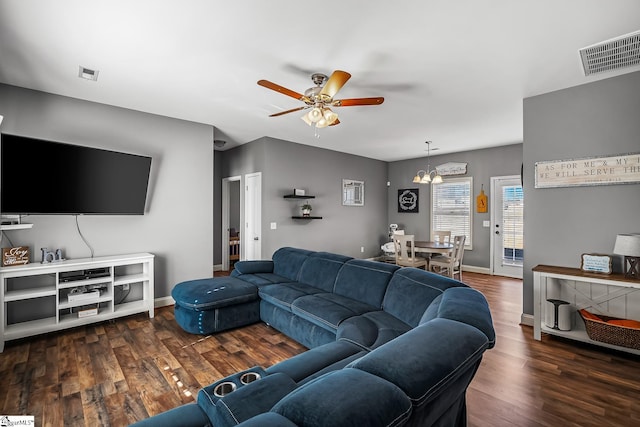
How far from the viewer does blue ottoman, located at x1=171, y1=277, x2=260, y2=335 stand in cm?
313

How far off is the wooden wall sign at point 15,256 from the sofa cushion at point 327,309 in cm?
292

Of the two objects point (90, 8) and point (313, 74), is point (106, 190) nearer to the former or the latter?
point (90, 8)

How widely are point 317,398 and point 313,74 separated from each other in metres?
2.80

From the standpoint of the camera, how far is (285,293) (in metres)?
3.15

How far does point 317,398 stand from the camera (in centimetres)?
85

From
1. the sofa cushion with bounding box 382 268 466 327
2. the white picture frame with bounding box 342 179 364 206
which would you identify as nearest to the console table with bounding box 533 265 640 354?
the sofa cushion with bounding box 382 268 466 327

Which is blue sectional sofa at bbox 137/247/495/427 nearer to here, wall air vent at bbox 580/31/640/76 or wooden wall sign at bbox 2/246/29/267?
wall air vent at bbox 580/31/640/76

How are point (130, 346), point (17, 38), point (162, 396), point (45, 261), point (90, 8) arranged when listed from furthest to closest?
1. point (45, 261)
2. point (130, 346)
3. point (17, 38)
4. point (162, 396)
5. point (90, 8)

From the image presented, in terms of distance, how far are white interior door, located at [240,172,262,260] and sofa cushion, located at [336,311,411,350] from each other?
333 cm

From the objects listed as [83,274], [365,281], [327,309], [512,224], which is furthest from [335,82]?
[512,224]

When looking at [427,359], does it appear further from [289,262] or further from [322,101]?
[289,262]

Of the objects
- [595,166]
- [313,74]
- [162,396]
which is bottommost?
[162,396]

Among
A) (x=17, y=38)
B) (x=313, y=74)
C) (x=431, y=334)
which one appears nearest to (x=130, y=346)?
(x=17, y=38)
